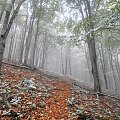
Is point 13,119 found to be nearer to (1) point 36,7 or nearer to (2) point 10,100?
(2) point 10,100

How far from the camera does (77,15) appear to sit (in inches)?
998

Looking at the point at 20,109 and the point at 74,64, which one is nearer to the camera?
the point at 20,109

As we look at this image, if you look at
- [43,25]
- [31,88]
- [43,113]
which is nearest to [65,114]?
[43,113]

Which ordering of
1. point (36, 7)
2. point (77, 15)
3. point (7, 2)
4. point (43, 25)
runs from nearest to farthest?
point (7, 2)
point (36, 7)
point (77, 15)
point (43, 25)

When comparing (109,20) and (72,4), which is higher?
(72,4)

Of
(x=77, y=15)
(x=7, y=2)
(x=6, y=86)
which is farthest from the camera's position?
(x=77, y=15)

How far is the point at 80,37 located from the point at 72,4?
10.8 metres

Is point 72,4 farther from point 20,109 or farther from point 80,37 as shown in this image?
point 20,109

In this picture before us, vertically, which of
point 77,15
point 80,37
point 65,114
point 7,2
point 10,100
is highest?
point 77,15

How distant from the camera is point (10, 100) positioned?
812 centimetres

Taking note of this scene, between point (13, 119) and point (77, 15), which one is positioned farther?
point (77, 15)

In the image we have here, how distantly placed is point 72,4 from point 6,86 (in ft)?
46.8

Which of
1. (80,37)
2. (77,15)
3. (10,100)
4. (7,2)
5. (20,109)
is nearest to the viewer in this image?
(20,109)

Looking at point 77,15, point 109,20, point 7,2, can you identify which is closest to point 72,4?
point 77,15
